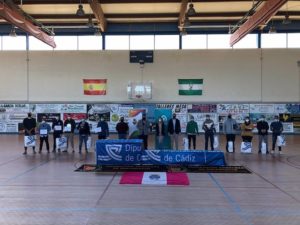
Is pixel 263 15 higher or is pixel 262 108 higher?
pixel 263 15

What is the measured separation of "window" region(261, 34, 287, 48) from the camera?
29297 mm

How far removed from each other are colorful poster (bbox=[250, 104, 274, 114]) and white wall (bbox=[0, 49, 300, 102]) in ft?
1.41

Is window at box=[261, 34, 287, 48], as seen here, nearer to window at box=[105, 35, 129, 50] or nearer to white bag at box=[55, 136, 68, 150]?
window at box=[105, 35, 129, 50]

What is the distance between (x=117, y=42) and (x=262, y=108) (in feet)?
37.4

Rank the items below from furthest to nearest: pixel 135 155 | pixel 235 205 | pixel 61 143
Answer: pixel 61 143
pixel 135 155
pixel 235 205

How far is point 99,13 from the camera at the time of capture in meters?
25.7

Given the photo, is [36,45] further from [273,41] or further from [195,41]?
[273,41]

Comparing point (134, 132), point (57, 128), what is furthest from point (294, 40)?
A: point (57, 128)

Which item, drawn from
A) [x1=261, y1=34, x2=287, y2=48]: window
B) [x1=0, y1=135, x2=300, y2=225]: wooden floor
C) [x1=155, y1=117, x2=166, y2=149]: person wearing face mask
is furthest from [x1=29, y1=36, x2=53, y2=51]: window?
[x1=0, y1=135, x2=300, y2=225]: wooden floor

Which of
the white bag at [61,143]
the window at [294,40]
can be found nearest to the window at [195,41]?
the window at [294,40]

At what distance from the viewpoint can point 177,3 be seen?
80.8 ft

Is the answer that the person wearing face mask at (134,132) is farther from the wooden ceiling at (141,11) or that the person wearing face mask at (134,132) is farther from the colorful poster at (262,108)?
the colorful poster at (262,108)

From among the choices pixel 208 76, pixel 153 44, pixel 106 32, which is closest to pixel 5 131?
pixel 106 32

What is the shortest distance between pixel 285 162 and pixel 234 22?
50.7ft
